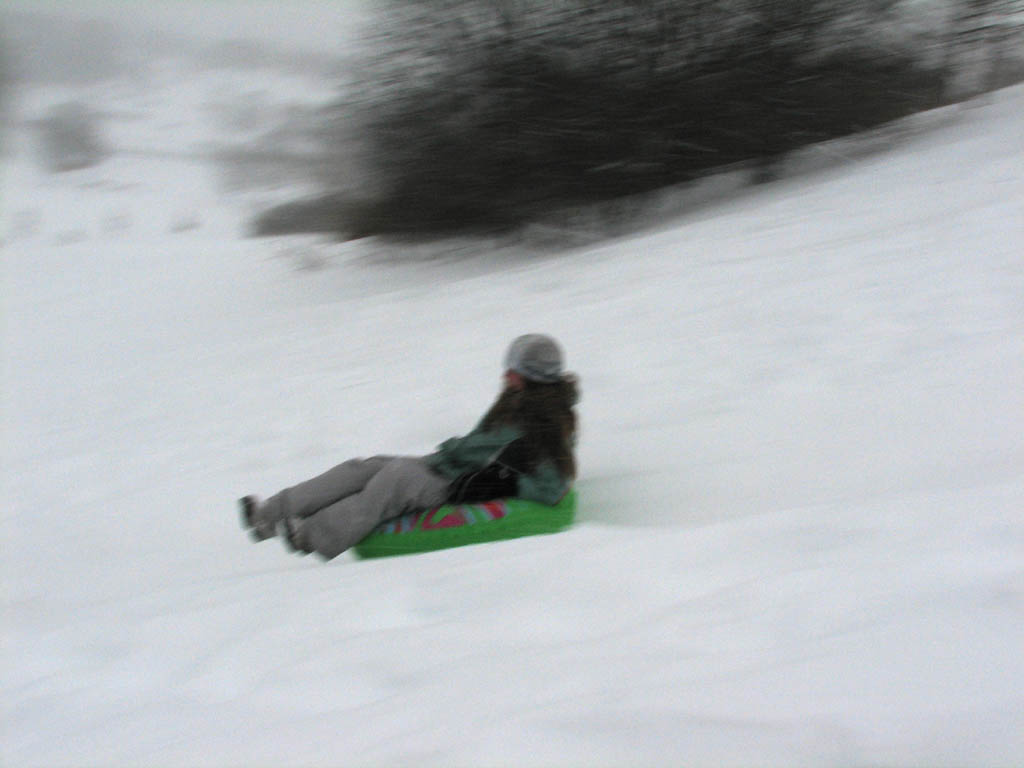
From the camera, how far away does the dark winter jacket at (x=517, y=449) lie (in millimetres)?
3262

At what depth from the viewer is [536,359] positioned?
3.24 meters

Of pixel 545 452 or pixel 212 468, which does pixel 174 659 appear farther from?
pixel 212 468

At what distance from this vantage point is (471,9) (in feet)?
26.6

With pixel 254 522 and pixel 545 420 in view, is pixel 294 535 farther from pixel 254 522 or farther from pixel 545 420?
pixel 545 420

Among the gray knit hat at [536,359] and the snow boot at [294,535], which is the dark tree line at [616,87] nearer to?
the gray knit hat at [536,359]

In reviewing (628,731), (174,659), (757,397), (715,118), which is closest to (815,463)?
(757,397)

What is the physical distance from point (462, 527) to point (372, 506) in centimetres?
34

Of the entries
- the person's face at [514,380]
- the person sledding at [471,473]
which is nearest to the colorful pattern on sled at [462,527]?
the person sledding at [471,473]

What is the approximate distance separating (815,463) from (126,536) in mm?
3107

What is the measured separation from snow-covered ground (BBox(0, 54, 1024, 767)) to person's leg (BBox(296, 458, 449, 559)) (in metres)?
0.10

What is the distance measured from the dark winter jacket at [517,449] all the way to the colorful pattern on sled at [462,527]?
0.33ft

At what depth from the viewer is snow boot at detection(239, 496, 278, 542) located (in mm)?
3176

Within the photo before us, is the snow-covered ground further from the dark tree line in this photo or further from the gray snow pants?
the dark tree line

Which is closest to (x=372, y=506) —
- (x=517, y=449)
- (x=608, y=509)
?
(x=517, y=449)
